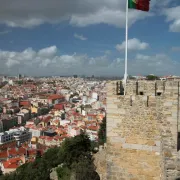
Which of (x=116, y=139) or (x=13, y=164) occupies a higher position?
(x=116, y=139)

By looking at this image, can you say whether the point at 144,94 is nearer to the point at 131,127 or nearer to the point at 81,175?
the point at 131,127

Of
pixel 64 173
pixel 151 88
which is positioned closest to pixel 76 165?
pixel 64 173

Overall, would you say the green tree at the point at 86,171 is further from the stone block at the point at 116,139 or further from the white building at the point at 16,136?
the white building at the point at 16,136

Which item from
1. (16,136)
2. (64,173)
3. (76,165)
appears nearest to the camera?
(76,165)

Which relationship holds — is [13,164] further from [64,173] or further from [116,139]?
[116,139]

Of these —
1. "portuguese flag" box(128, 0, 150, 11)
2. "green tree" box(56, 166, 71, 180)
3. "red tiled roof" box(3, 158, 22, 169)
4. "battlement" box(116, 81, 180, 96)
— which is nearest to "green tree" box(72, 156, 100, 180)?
"green tree" box(56, 166, 71, 180)

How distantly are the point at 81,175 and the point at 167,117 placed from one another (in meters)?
12.8

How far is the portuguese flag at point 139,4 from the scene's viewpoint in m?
7.99

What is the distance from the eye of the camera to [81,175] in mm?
17625

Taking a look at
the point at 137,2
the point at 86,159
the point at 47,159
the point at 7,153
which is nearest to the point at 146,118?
the point at 137,2

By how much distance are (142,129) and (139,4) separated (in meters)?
4.02

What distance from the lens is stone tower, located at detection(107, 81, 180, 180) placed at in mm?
6152

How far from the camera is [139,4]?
8000 millimetres

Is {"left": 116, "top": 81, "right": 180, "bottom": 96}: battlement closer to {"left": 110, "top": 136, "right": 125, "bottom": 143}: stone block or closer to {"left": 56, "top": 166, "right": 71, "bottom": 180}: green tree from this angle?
{"left": 110, "top": 136, "right": 125, "bottom": 143}: stone block
